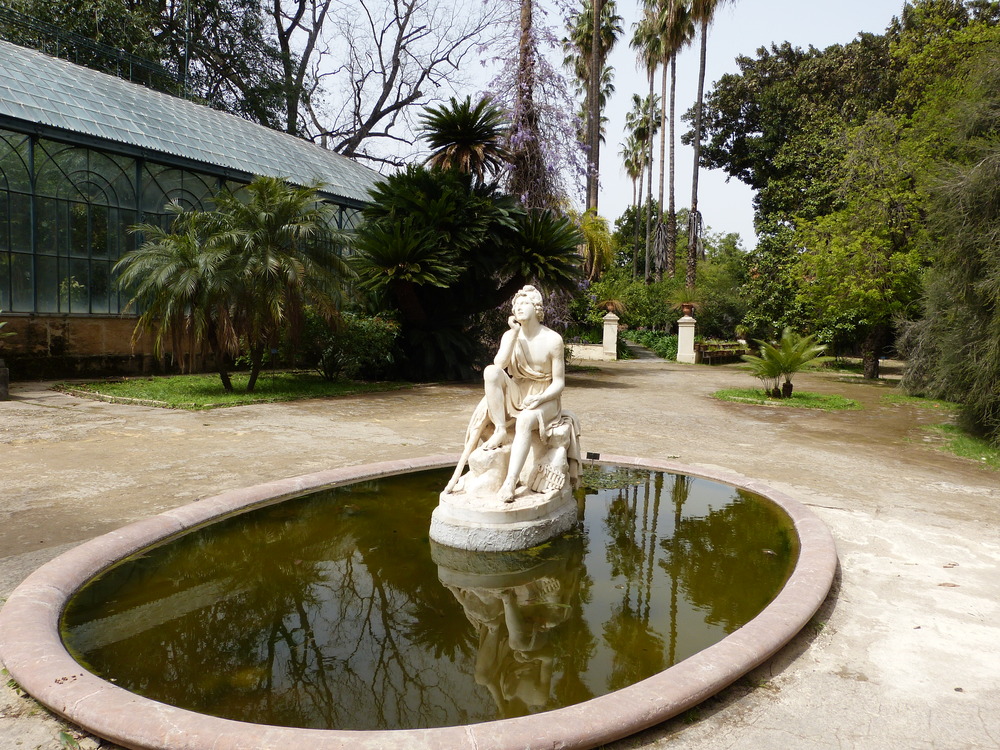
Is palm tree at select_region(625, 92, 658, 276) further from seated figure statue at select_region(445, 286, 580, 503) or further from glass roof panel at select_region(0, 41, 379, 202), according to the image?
seated figure statue at select_region(445, 286, 580, 503)

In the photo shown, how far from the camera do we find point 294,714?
8.01 feet

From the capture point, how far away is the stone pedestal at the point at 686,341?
26844mm

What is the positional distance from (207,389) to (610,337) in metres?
18.7

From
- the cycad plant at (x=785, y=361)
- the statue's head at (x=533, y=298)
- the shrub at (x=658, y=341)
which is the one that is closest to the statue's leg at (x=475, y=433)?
the statue's head at (x=533, y=298)

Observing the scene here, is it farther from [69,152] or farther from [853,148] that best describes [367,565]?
[853,148]

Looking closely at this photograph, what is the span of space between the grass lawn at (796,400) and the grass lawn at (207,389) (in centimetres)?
751

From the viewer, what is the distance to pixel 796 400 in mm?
13477

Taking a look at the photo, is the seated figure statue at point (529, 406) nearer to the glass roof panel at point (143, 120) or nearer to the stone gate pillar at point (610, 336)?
the glass roof panel at point (143, 120)

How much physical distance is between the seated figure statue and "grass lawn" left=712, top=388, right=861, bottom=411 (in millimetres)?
9762

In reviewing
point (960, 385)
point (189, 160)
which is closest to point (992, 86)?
point (960, 385)

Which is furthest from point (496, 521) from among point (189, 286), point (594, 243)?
point (594, 243)

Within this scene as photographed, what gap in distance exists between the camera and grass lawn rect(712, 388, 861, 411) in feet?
42.3

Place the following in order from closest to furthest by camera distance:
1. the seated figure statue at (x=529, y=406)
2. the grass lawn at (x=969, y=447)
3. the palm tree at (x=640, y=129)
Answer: the seated figure statue at (x=529, y=406) → the grass lawn at (x=969, y=447) → the palm tree at (x=640, y=129)

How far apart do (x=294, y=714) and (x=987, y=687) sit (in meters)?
2.86
